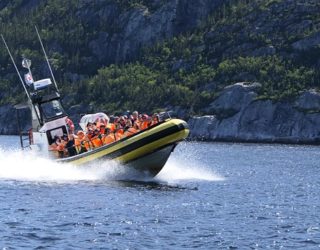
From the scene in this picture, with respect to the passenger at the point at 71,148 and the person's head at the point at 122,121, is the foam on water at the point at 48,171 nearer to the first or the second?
the passenger at the point at 71,148

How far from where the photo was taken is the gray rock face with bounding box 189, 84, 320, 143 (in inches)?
5561

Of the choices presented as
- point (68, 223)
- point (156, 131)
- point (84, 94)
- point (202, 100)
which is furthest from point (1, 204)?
point (84, 94)

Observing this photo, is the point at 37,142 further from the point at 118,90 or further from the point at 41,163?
the point at 118,90

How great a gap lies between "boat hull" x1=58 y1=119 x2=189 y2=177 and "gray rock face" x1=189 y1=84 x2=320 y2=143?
99447mm

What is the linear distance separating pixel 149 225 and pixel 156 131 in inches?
442

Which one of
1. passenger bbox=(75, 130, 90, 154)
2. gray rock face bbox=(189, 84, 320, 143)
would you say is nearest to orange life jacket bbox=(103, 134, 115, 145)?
passenger bbox=(75, 130, 90, 154)

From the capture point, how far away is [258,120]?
5743 inches

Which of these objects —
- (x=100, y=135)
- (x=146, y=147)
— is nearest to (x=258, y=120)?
(x=100, y=135)

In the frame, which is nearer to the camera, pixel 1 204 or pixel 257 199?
pixel 1 204

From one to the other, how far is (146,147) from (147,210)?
7985 mm

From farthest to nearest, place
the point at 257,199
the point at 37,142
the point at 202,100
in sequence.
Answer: the point at 202,100 → the point at 37,142 → the point at 257,199

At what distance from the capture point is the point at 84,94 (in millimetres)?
189000

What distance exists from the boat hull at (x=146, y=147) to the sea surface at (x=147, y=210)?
734 millimetres

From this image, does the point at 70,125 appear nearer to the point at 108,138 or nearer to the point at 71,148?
the point at 71,148
